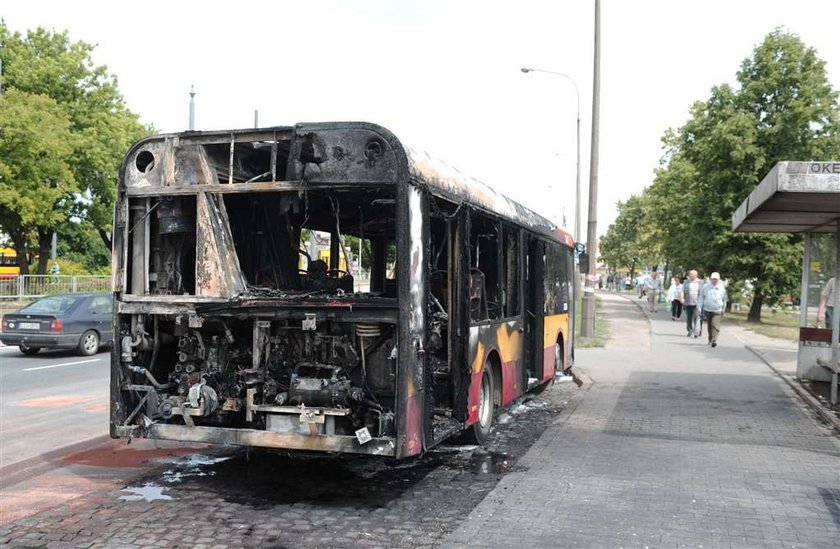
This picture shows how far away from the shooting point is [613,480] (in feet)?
21.3

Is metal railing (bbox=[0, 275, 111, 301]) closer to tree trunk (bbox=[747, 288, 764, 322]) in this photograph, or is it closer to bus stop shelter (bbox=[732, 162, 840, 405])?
bus stop shelter (bbox=[732, 162, 840, 405])

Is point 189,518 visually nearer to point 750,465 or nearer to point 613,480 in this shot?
point 613,480

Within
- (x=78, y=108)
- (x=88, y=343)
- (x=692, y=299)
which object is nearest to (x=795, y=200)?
(x=692, y=299)

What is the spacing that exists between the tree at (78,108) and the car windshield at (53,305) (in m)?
21.4

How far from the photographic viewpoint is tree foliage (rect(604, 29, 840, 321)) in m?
27.4

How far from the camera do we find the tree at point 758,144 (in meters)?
27.4

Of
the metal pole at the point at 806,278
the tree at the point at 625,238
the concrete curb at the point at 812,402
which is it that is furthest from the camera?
the tree at the point at 625,238

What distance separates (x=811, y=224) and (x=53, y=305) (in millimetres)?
15394

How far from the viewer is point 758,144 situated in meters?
28.2

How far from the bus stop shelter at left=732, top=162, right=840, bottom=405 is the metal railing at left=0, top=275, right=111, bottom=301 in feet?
83.3

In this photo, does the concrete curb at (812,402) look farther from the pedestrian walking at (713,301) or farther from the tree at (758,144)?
the tree at (758,144)

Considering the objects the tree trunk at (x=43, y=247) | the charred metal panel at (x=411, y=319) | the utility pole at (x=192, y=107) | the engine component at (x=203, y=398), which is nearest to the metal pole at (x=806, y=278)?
the charred metal panel at (x=411, y=319)

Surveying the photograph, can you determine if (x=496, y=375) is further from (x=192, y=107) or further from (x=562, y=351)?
(x=192, y=107)

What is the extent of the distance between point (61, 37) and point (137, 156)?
39.5 m
